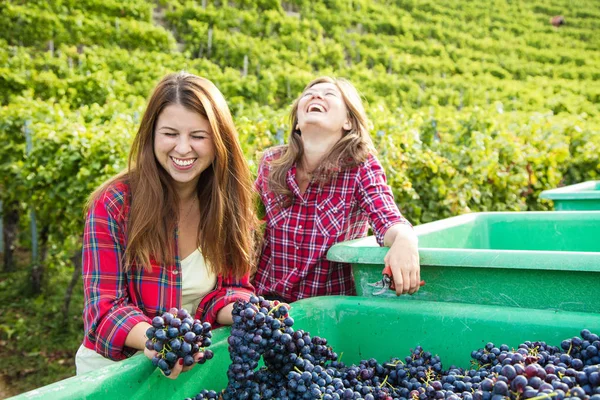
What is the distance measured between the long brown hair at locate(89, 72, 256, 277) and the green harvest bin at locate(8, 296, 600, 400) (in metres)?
0.34

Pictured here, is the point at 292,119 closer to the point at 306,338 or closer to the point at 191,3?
the point at 306,338

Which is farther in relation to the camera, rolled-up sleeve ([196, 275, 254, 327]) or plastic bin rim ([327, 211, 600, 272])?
rolled-up sleeve ([196, 275, 254, 327])

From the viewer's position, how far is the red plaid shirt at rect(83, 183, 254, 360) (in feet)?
5.08

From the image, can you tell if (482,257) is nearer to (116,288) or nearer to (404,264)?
(404,264)

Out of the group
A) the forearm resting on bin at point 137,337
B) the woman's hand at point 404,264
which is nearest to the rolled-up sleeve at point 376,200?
the woman's hand at point 404,264

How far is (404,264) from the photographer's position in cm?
162

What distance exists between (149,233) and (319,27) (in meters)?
15.8

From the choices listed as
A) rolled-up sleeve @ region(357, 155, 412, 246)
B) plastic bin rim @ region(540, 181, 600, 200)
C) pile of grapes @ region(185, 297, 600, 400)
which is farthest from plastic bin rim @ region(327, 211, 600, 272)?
plastic bin rim @ region(540, 181, 600, 200)

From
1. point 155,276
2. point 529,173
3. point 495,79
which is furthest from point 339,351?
point 495,79

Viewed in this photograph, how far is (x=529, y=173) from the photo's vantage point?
5.16 m

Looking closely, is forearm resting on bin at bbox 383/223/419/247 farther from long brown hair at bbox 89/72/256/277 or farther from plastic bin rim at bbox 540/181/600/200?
plastic bin rim at bbox 540/181/600/200

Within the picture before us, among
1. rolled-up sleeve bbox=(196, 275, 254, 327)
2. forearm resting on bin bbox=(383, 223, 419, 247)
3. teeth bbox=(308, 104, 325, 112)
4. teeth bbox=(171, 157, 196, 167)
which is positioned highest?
teeth bbox=(308, 104, 325, 112)

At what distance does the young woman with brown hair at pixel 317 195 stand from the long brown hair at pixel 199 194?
35cm

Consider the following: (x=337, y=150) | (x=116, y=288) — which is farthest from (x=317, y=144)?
(x=116, y=288)
